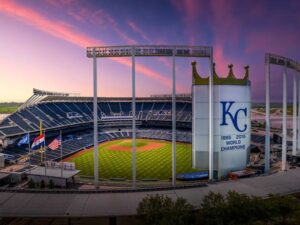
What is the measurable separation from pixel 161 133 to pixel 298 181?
56.8 metres

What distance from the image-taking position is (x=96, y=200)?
20562 mm

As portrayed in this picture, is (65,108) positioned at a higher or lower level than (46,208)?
higher

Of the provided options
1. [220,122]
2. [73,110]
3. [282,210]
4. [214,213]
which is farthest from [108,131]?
[282,210]

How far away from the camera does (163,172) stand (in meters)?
42.3

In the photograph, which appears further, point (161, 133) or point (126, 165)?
point (161, 133)

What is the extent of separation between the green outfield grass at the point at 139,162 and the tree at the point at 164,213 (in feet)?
72.8

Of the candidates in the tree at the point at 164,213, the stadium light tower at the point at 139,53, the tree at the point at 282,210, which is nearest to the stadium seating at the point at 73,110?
the stadium light tower at the point at 139,53

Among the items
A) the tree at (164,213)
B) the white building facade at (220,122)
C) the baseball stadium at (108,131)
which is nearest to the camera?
the tree at (164,213)

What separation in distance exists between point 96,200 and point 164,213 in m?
7.14

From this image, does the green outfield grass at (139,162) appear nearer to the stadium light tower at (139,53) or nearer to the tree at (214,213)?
the stadium light tower at (139,53)

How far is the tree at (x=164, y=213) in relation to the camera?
50.5ft

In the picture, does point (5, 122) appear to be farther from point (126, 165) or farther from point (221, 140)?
point (221, 140)

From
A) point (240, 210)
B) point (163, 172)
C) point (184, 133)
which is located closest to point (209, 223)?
point (240, 210)

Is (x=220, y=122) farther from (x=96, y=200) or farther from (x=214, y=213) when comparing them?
(x=96, y=200)
